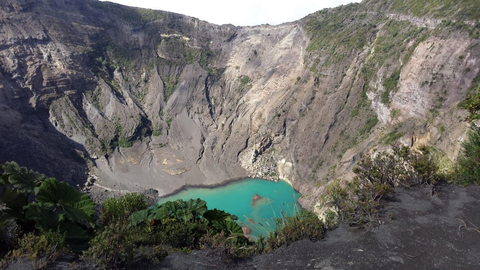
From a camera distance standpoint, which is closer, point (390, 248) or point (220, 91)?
point (390, 248)

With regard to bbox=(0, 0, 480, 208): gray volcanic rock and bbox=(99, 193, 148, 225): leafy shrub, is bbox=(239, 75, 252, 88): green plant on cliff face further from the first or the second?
bbox=(99, 193, 148, 225): leafy shrub

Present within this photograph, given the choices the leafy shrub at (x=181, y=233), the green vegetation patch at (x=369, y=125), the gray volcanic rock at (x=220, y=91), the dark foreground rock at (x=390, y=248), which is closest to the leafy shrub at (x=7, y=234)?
the dark foreground rock at (x=390, y=248)

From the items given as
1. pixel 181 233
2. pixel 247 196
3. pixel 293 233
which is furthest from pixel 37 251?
pixel 247 196

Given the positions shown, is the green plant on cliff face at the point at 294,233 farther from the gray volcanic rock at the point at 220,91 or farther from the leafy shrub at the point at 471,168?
the gray volcanic rock at the point at 220,91

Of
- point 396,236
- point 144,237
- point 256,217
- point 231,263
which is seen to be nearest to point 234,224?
point 231,263

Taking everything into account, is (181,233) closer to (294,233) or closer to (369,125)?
(294,233)

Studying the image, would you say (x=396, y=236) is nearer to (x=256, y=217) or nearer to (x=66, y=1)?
(x=256, y=217)

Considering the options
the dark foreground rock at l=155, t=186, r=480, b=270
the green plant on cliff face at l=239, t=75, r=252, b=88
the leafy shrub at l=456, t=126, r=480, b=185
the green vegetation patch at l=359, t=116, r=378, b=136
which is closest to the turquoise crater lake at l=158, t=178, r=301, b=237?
the green vegetation patch at l=359, t=116, r=378, b=136
